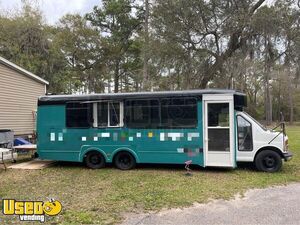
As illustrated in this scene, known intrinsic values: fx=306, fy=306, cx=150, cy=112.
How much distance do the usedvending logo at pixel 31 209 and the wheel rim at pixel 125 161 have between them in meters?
3.44

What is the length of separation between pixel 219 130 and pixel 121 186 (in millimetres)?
3025

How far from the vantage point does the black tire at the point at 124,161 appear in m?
8.74

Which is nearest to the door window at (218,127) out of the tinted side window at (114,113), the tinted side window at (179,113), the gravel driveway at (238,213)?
the tinted side window at (179,113)

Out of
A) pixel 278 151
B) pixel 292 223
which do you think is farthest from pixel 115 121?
pixel 292 223

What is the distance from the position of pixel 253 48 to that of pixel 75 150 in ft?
30.2

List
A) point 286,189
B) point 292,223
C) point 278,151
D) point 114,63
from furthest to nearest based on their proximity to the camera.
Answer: point 114,63 → point 278,151 → point 286,189 → point 292,223

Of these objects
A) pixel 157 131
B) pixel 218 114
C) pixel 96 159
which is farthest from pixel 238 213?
pixel 96 159

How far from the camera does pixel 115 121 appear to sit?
884 centimetres

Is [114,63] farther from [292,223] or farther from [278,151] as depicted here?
[292,223]

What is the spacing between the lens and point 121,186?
677cm

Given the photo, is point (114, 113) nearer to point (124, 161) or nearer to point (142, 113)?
point (142, 113)

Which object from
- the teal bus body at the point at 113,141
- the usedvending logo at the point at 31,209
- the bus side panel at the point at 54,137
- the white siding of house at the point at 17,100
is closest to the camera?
the usedvending logo at the point at 31,209

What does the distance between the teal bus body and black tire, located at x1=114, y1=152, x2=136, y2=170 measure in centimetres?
14

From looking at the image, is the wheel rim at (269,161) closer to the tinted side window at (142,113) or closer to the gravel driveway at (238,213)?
the gravel driveway at (238,213)
